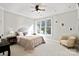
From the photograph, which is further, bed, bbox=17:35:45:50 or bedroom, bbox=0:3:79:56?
bed, bbox=17:35:45:50

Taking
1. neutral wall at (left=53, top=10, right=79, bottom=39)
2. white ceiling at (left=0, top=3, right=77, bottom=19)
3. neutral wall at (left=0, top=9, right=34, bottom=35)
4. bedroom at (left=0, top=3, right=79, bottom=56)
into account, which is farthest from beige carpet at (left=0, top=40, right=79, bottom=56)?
white ceiling at (left=0, top=3, right=77, bottom=19)

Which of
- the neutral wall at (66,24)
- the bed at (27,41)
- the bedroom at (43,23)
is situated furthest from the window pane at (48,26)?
the bed at (27,41)

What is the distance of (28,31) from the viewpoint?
2568 millimetres

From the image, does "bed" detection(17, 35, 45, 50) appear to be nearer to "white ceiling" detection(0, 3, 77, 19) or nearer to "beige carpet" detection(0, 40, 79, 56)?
"beige carpet" detection(0, 40, 79, 56)

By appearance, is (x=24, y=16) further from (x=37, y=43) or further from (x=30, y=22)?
(x=37, y=43)

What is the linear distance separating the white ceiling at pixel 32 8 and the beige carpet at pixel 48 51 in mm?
758

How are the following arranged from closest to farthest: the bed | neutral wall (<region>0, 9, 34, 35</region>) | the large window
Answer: neutral wall (<region>0, 9, 34, 35</region>) → the bed → the large window

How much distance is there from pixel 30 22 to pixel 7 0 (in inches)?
31.2

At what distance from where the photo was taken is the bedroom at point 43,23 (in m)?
2.41

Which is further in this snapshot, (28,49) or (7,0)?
(28,49)

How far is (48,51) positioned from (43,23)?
754 millimetres

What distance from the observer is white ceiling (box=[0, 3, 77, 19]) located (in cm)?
243

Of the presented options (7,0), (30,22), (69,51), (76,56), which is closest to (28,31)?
(30,22)

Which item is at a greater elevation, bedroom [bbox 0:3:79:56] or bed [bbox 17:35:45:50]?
bedroom [bbox 0:3:79:56]
